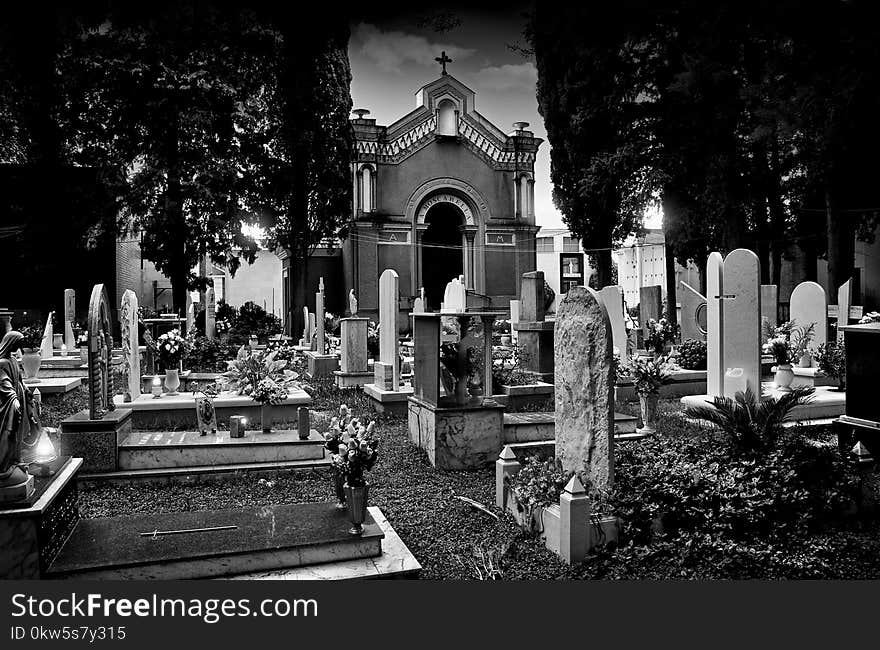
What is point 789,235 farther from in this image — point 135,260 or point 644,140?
point 135,260

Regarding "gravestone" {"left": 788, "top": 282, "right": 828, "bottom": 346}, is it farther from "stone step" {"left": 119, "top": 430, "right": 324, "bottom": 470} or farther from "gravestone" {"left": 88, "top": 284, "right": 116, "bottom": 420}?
"gravestone" {"left": 88, "top": 284, "right": 116, "bottom": 420}

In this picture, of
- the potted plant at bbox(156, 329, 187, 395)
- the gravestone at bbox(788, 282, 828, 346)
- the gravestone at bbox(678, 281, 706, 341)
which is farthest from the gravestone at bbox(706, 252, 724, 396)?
the potted plant at bbox(156, 329, 187, 395)

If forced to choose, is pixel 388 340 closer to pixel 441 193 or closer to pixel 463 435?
pixel 463 435

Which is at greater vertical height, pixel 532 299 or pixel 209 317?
pixel 532 299

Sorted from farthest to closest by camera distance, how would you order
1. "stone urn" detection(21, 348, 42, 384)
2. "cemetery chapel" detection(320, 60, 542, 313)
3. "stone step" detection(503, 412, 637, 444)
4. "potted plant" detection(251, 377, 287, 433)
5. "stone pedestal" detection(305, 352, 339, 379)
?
"cemetery chapel" detection(320, 60, 542, 313) → "stone pedestal" detection(305, 352, 339, 379) → "stone urn" detection(21, 348, 42, 384) → "potted plant" detection(251, 377, 287, 433) → "stone step" detection(503, 412, 637, 444)

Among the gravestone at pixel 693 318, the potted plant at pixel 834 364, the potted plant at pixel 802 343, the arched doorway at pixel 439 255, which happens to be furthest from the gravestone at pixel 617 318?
the arched doorway at pixel 439 255

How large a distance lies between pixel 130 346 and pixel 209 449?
2840 mm

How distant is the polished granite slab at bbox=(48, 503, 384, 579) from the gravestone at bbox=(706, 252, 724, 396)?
18.8 ft

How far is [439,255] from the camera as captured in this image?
2709 cm

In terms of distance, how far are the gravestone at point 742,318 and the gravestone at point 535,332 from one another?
350 cm

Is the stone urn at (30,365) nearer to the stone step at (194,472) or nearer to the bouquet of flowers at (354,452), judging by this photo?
the stone step at (194,472)

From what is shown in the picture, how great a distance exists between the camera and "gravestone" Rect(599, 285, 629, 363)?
11711mm

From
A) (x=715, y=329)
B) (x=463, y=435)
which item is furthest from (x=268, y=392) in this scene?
(x=715, y=329)

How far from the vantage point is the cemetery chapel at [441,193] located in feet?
76.4
